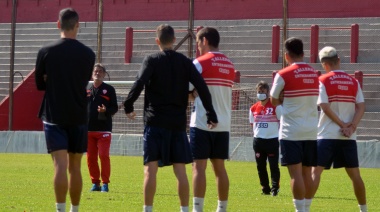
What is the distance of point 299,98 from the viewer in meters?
13.3

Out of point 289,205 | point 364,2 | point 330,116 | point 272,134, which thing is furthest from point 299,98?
point 364,2

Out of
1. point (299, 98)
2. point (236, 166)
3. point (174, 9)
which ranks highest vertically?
point (174, 9)

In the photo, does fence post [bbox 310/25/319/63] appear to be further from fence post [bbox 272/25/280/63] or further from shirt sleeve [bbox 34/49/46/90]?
shirt sleeve [bbox 34/49/46/90]

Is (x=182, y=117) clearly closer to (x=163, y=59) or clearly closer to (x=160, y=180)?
(x=163, y=59)

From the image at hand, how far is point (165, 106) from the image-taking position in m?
12.5

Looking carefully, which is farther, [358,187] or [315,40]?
[315,40]

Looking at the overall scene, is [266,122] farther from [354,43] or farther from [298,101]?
[354,43]

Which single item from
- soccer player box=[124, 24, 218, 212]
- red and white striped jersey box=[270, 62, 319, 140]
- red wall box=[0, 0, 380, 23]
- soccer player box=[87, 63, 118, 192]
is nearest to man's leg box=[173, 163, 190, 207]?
soccer player box=[124, 24, 218, 212]

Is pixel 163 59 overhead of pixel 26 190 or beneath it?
overhead

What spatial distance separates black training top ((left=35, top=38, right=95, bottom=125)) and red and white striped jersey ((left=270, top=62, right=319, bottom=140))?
2.37m

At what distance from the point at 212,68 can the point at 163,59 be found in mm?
1038

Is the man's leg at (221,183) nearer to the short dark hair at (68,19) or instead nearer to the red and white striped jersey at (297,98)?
the red and white striped jersey at (297,98)

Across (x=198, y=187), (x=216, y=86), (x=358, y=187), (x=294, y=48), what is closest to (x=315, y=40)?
(x=358, y=187)

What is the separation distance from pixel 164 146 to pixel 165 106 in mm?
429
